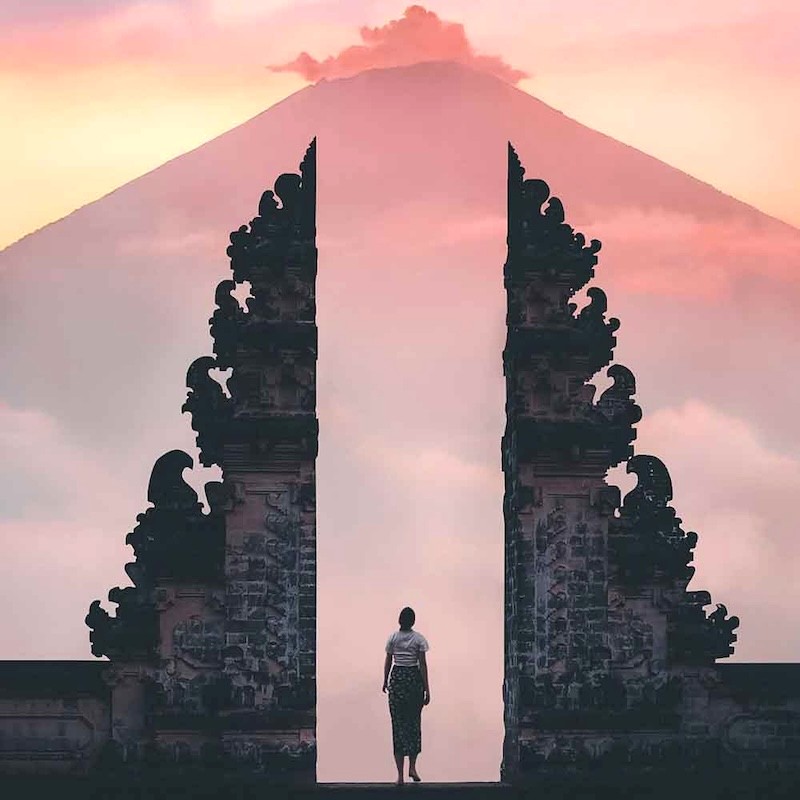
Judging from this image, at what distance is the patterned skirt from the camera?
34156mm

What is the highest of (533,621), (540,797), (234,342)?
(234,342)

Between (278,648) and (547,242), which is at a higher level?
(547,242)

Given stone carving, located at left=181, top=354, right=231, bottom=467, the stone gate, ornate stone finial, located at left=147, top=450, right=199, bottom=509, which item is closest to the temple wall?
the stone gate

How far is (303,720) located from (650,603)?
4.72 meters

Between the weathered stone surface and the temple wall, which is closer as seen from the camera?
the temple wall

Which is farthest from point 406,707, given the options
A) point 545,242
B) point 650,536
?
point 545,242

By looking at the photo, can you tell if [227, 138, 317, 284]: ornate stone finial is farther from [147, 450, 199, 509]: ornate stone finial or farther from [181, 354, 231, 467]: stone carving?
[147, 450, 199, 509]: ornate stone finial

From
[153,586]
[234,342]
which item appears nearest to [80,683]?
[153,586]

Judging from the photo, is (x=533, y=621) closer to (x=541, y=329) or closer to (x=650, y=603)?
(x=650, y=603)

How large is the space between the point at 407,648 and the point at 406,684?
1.46 feet

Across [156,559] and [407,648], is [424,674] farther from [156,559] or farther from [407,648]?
[156,559]

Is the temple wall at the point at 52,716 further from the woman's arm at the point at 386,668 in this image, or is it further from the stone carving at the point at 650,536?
the stone carving at the point at 650,536

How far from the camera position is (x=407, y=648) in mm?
34125

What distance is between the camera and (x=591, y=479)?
35.7 meters
